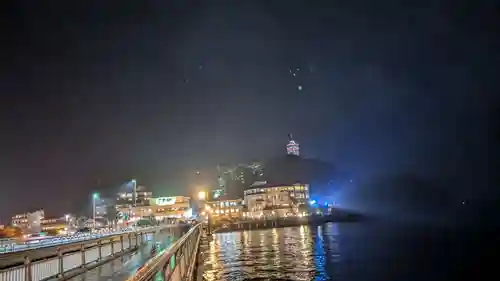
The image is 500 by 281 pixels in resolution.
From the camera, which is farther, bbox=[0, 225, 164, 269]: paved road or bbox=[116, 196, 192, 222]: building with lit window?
bbox=[116, 196, 192, 222]: building with lit window

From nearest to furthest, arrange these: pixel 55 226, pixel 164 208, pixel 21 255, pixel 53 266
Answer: pixel 21 255
pixel 53 266
pixel 55 226
pixel 164 208

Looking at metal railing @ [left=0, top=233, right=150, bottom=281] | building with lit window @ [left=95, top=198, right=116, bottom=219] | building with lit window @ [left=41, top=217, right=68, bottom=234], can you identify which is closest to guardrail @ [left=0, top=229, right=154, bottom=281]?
metal railing @ [left=0, top=233, right=150, bottom=281]

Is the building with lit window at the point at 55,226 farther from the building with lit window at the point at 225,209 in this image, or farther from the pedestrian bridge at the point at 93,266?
the pedestrian bridge at the point at 93,266

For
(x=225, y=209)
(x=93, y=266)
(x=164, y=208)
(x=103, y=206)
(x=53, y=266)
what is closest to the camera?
(x=53, y=266)

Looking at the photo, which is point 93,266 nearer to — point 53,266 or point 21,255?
point 53,266

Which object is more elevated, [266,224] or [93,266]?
[93,266]

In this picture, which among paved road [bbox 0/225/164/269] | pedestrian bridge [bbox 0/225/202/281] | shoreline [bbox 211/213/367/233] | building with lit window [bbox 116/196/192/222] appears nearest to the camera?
pedestrian bridge [bbox 0/225/202/281]

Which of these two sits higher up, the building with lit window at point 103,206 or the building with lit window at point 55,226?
the building with lit window at point 103,206

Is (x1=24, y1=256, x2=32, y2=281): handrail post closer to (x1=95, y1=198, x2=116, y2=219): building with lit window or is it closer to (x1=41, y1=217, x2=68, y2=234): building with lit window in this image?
(x1=41, y1=217, x2=68, y2=234): building with lit window

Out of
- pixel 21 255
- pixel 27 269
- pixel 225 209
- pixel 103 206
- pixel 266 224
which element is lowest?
pixel 266 224

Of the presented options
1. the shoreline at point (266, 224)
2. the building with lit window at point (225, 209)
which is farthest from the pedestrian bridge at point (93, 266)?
the building with lit window at point (225, 209)

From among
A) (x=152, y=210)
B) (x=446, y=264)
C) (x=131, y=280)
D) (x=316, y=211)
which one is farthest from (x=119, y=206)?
(x=131, y=280)

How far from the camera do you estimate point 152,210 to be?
164 meters

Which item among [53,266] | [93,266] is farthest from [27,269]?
[93,266]
